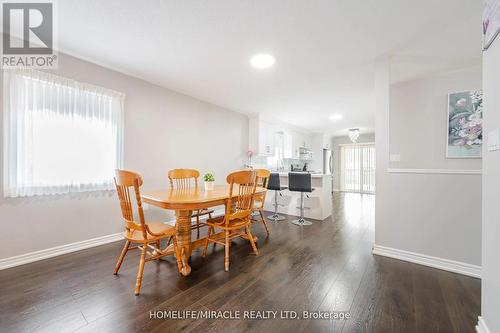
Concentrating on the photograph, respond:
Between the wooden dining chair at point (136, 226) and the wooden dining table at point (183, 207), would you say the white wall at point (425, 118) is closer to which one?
the wooden dining table at point (183, 207)

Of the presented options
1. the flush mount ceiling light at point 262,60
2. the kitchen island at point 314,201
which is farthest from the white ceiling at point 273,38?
the kitchen island at point 314,201

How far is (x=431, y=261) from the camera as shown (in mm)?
2152

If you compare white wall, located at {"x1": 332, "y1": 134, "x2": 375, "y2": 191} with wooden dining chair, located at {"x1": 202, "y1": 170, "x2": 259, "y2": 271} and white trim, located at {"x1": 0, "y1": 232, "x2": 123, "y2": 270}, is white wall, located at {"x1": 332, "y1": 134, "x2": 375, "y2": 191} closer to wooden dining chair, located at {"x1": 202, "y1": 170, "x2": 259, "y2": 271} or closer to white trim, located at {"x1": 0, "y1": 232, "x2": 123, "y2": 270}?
wooden dining chair, located at {"x1": 202, "y1": 170, "x2": 259, "y2": 271}

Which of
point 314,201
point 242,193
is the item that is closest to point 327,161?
point 314,201

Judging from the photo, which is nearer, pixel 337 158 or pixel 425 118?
pixel 425 118

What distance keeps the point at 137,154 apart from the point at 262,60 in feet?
7.75

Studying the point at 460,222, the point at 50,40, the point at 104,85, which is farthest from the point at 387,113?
the point at 50,40

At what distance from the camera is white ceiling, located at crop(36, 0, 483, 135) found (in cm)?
171

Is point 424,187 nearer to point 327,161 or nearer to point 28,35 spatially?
point 28,35

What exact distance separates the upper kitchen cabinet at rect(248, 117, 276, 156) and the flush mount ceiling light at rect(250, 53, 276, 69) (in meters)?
2.45

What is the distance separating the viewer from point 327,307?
58.8 inches

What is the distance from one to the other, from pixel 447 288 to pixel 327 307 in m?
1.21

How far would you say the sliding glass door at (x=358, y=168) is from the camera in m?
7.93

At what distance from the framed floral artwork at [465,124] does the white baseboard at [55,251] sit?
5189mm
